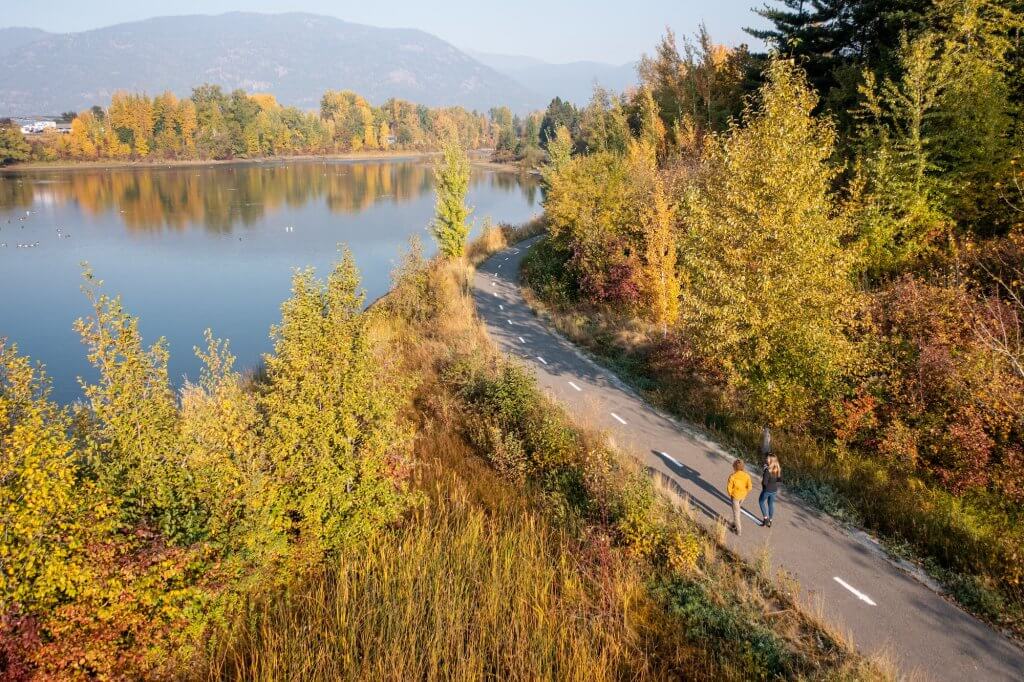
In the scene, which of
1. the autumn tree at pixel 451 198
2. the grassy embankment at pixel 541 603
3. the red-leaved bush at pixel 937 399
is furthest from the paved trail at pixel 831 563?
Result: the autumn tree at pixel 451 198

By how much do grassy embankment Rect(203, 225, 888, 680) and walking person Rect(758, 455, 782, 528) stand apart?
4.19 ft

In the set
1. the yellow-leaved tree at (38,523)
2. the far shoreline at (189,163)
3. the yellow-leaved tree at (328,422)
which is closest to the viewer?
the yellow-leaved tree at (38,523)

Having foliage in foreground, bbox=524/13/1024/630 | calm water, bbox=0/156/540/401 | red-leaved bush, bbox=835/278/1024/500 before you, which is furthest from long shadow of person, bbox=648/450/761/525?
calm water, bbox=0/156/540/401

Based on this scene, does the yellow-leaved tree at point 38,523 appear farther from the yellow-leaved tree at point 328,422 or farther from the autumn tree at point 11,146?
the autumn tree at point 11,146

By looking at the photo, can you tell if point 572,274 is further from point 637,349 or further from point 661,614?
point 661,614

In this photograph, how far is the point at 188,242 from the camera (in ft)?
178

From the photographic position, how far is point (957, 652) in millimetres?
8203

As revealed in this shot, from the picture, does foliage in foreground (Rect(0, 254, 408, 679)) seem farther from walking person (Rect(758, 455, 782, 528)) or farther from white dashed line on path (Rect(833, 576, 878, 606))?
white dashed line on path (Rect(833, 576, 878, 606))

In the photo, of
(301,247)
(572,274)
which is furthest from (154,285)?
(572,274)

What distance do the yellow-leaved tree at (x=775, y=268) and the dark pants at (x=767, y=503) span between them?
3515 millimetres

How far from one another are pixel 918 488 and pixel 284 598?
12.9 m

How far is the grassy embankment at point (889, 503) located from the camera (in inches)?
376

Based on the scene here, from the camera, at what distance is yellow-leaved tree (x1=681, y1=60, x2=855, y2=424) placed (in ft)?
42.9

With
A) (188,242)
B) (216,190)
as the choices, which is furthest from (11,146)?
(188,242)
